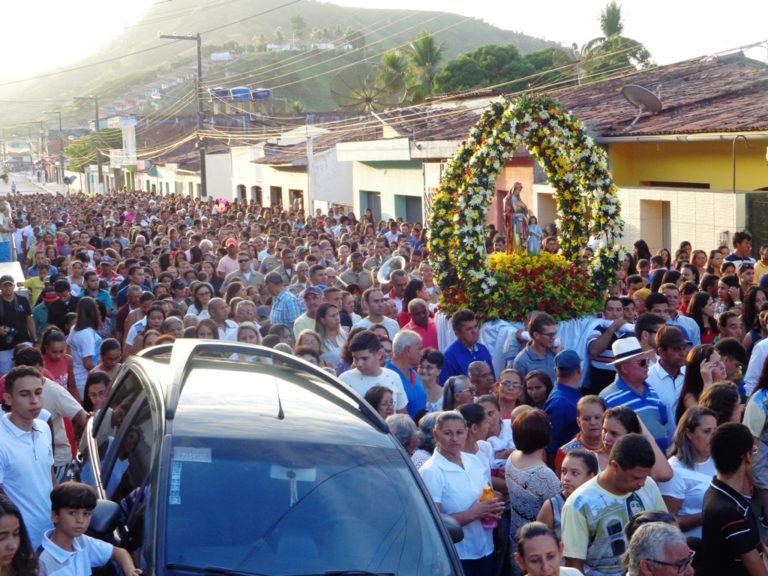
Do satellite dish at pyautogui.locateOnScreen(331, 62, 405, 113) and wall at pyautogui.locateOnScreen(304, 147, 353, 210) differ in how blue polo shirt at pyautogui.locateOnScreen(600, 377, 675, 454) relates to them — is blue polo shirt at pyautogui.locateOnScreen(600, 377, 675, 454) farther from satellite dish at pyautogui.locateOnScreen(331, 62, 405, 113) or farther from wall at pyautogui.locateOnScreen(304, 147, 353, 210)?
satellite dish at pyautogui.locateOnScreen(331, 62, 405, 113)

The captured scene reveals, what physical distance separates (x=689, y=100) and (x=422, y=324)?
14.5m

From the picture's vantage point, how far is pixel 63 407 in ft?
26.4

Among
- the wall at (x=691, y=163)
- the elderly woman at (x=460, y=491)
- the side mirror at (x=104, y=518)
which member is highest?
the wall at (x=691, y=163)

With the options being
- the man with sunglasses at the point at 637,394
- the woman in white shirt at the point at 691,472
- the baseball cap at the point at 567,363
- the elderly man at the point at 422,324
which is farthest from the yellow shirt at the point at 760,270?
the woman in white shirt at the point at 691,472

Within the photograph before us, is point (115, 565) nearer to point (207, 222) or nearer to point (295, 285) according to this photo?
point (295, 285)

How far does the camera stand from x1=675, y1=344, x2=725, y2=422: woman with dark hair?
747cm

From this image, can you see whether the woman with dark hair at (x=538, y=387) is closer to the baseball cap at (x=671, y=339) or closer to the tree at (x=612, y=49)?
the baseball cap at (x=671, y=339)

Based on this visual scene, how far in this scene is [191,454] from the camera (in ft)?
15.1

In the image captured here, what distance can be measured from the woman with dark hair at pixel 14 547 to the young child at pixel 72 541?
0.33 feet

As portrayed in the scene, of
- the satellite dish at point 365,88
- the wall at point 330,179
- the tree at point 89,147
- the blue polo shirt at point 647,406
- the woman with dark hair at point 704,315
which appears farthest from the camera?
the tree at point 89,147

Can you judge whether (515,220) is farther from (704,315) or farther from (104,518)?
(104,518)

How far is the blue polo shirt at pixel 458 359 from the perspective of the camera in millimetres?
9734

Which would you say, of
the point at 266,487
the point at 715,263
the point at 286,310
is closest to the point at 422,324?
the point at 286,310

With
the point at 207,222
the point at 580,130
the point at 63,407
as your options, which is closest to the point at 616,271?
the point at 580,130
